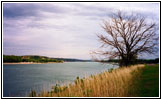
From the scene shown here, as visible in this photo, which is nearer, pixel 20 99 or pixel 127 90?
pixel 20 99

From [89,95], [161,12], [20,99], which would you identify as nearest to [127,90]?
[89,95]

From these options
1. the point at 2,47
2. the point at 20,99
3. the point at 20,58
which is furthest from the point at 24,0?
the point at 20,99

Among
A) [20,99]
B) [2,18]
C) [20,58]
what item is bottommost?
[20,99]

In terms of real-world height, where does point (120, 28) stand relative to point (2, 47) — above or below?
above

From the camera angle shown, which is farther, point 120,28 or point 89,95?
point 120,28

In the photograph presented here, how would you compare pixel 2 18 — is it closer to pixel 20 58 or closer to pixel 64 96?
pixel 20 58

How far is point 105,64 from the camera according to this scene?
13281 mm

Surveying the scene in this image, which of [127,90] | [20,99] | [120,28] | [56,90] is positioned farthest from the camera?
[120,28]

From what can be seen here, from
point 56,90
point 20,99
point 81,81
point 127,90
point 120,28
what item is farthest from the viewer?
point 120,28

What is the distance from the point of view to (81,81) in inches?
280

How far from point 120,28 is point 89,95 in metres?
8.00

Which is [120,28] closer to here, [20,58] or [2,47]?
[20,58]

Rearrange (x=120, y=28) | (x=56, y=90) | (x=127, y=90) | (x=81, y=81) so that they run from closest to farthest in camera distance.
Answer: (x=127, y=90) → (x=56, y=90) → (x=81, y=81) → (x=120, y=28)

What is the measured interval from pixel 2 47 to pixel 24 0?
55.1 inches
